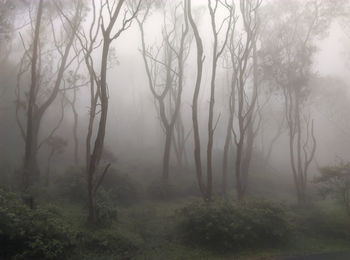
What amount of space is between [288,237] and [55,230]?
7546 mm

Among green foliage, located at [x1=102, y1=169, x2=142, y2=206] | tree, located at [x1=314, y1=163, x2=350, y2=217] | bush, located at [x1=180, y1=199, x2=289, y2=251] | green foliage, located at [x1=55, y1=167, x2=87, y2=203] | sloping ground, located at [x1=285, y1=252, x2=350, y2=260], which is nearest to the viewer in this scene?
sloping ground, located at [x1=285, y1=252, x2=350, y2=260]

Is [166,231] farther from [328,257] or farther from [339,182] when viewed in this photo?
[339,182]

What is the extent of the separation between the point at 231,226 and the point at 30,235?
578 cm

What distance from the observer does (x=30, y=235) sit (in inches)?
279

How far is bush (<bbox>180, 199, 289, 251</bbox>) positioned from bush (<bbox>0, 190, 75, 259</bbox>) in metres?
4.03

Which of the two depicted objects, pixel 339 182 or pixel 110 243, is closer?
pixel 110 243

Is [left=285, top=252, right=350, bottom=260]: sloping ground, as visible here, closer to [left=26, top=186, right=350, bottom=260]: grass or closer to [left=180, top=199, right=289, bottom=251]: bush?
[left=26, top=186, right=350, bottom=260]: grass

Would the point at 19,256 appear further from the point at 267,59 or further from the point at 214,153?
the point at 214,153

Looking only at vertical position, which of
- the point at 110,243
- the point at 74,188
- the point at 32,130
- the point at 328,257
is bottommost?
the point at 328,257

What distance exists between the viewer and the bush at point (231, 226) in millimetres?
9867

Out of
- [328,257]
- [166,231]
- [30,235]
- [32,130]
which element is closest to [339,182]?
[328,257]

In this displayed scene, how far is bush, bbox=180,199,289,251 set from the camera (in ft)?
32.4

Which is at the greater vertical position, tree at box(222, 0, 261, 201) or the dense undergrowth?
tree at box(222, 0, 261, 201)

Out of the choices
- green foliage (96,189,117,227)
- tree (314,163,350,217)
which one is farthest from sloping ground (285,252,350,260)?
green foliage (96,189,117,227)
